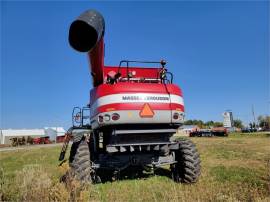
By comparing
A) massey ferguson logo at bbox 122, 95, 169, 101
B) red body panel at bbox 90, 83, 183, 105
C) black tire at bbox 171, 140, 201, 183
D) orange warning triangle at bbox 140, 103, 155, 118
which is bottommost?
black tire at bbox 171, 140, 201, 183

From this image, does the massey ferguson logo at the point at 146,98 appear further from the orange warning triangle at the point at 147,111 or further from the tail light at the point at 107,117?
the tail light at the point at 107,117

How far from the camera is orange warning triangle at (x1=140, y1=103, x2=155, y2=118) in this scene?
7750 millimetres

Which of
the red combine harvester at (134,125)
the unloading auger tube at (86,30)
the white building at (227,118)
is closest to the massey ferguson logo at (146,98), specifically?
the red combine harvester at (134,125)

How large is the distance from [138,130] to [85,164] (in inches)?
58.5

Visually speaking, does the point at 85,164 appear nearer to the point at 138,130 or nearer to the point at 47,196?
the point at 138,130

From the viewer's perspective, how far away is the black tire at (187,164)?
8461 mm

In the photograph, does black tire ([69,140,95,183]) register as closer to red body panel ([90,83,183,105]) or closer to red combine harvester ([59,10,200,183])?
red combine harvester ([59,10,200,183])

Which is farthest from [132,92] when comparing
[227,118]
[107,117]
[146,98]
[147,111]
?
[227,118]

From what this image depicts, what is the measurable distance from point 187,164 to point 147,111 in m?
1.94

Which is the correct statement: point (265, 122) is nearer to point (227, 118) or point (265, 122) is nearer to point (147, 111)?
point (227, 118)

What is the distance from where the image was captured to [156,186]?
7.54 meters

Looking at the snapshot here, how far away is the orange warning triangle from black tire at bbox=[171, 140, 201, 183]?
1.61 meters

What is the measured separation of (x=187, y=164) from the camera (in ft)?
28.1

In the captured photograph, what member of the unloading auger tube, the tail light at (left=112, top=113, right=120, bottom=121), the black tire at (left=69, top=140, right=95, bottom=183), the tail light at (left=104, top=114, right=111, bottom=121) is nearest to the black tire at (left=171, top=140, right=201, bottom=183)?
the tail light at (left=112, top=113, right=120, bottom=121)
